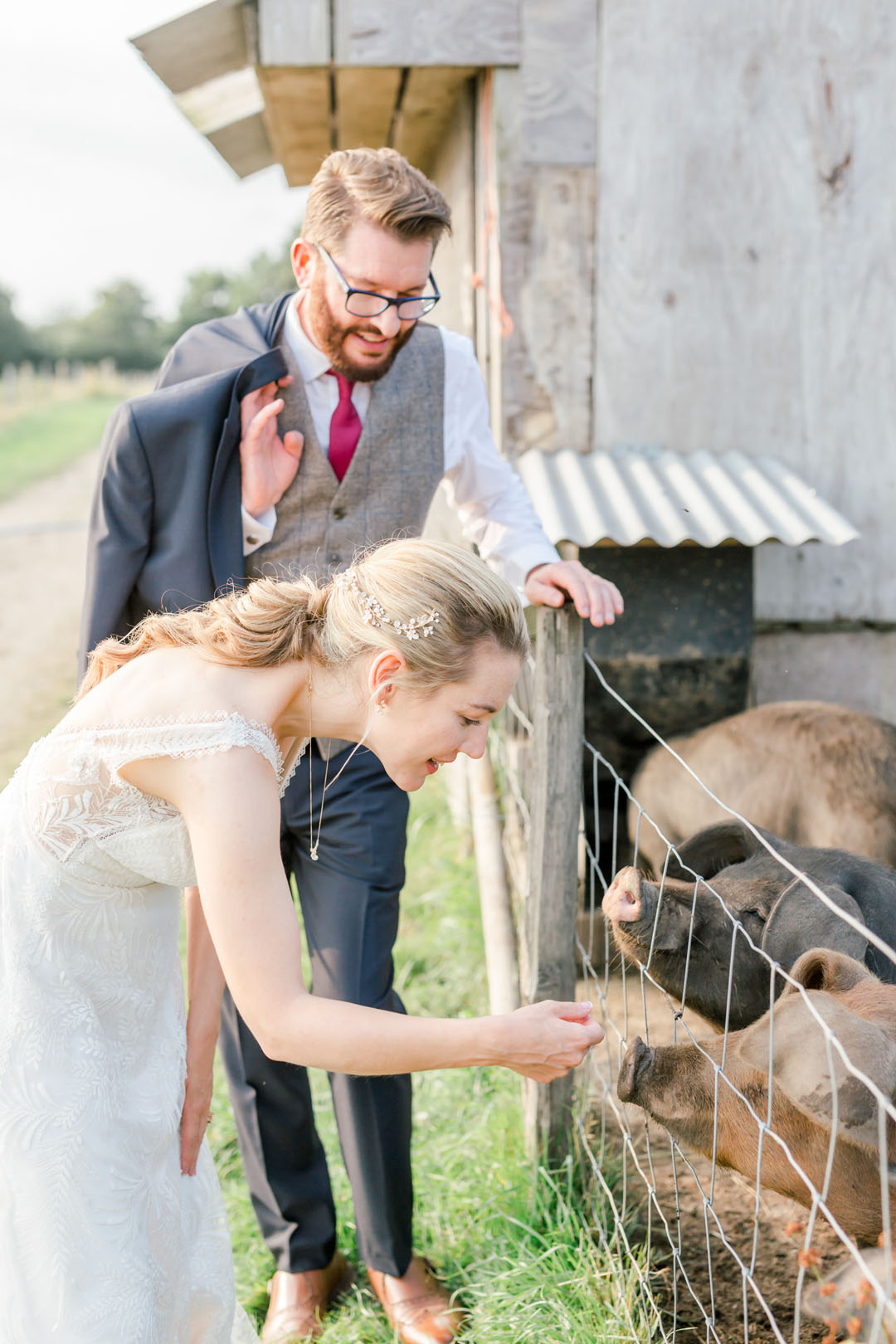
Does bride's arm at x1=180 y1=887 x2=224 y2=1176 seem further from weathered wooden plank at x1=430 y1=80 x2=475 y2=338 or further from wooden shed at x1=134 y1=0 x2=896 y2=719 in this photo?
weathered wooden plank at x1=430 y1=80 x2=475 y2=338

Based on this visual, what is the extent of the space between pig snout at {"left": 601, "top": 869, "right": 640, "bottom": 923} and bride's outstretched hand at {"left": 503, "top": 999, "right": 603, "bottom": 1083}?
36cm

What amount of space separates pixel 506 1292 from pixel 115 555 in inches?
73.2

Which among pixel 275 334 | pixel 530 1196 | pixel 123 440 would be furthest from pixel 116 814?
pixel 530 1196

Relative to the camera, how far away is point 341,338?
109 inches

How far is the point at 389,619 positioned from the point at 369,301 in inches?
43.9

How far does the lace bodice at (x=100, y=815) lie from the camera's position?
77.3 inches

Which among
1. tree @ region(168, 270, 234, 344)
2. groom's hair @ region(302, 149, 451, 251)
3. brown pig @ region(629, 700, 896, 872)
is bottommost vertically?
brown pig @ region(629, 700, 896, 872)

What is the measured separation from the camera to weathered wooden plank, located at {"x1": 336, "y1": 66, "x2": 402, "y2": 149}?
4.13m

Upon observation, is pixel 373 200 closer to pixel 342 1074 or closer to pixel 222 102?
pixel 342 1074

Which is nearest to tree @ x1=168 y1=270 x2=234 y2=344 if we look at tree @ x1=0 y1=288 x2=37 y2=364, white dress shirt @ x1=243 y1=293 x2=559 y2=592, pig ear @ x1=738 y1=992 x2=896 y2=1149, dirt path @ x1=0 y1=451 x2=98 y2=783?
tree @ x1=0 y1=288 x2=37 y2=364

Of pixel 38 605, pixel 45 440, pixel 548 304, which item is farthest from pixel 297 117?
pixel 45 440

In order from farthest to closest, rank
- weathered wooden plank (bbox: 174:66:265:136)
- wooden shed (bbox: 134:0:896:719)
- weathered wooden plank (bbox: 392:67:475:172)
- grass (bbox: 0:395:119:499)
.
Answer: grass (bbox: 0:395:119:499), weathered wooden plank (bbox: 174:66:265:136), weathered wooden plank (bbox: 392:67:475:172), wooden shed (bbox: 134:0:896:719)

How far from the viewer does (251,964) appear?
5.80ft

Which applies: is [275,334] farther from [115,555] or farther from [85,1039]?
[85,1039]
